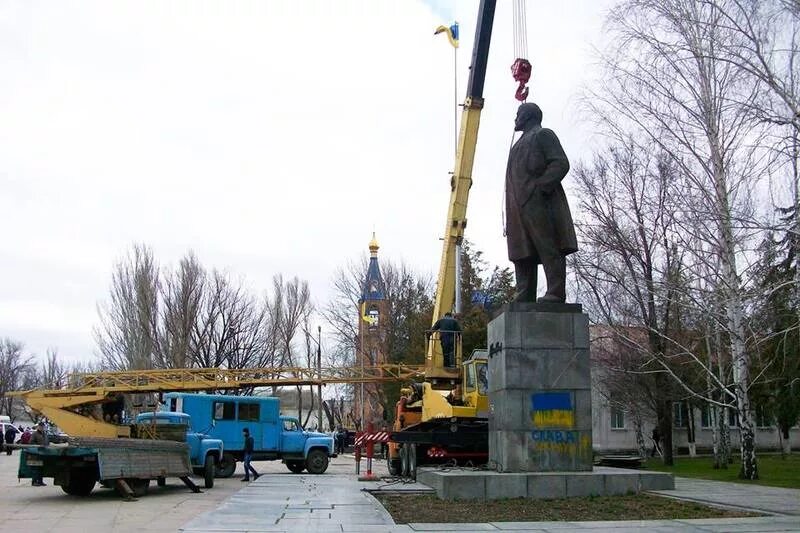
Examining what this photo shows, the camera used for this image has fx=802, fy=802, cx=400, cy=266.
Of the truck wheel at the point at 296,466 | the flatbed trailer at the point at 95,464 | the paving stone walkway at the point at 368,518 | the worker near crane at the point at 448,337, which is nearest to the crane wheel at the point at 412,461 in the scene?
the paving stone walkway at the point at 368,518

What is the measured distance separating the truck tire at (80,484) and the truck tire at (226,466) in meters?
8.55

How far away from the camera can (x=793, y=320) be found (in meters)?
24.6

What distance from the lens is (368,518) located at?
40.7 ft

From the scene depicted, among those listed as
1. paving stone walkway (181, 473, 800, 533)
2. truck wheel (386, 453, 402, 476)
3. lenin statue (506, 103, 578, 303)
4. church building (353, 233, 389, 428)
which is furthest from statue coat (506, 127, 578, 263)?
church building (353, 233, 389, 428)

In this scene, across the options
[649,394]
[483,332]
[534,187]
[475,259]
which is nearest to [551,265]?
[534,187]

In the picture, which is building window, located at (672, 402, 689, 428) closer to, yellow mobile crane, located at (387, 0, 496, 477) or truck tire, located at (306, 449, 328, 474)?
truck tire, located at (306, 449, 328, 474)

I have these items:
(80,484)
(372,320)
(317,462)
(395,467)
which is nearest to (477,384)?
(395,467)

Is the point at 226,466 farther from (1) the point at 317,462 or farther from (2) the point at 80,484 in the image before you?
(2) the point at 80,484

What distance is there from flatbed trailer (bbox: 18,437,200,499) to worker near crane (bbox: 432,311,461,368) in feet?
31.1

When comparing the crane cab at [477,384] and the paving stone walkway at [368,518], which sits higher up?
the crane cab at [477,384]

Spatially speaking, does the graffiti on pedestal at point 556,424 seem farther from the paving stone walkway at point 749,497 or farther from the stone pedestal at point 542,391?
the paving stone walkway at point 749,497

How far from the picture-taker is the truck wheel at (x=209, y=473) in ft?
69.6

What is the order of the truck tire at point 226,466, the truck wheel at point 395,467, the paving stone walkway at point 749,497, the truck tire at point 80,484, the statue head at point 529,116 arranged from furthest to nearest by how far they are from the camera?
the truck tire at point 226,466
the truck wheel at point 395,467
the truck tire at point 80,484
the statue head at point 529,116
the paving stone walkway at point 749,497

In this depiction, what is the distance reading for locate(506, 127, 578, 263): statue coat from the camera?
15.6 m
